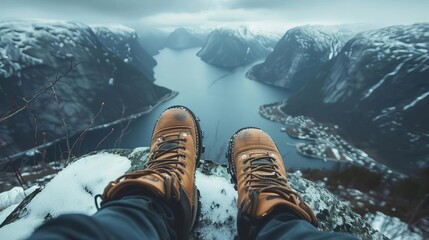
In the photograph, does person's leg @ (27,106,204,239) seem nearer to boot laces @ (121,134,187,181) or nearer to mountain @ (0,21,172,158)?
boot laces @ (121,134,187,181)

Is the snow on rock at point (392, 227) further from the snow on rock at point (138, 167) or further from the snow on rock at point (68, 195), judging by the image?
the snow on rock at point (68, 195)

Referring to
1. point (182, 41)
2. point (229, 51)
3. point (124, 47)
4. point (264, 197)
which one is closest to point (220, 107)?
point (264, 197)

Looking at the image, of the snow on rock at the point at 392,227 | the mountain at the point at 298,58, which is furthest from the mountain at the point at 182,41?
the snow on rock at the point at 392,227

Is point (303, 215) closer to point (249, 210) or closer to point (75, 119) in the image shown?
point (249, 210)

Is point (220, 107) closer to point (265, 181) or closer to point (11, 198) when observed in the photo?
point (11, 198)

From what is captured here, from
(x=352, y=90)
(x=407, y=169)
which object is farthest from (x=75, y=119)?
(x=352, y=90)

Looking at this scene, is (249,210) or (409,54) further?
(409,54)

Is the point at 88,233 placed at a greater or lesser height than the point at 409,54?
greater
